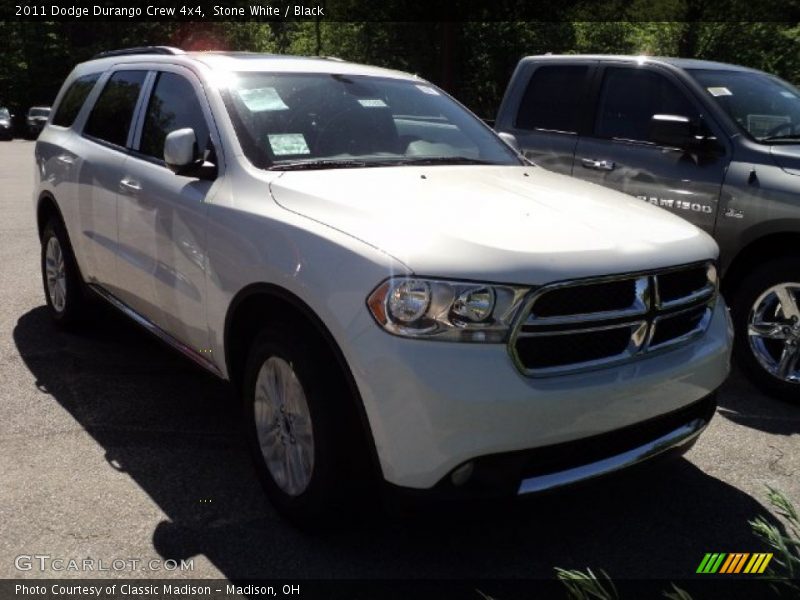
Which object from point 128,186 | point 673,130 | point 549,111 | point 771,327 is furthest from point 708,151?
point 128,186

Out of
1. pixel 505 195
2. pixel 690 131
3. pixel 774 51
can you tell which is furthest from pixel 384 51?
pixel 505 195

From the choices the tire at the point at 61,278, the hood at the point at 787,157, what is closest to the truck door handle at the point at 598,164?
the hood at the point at 787,157

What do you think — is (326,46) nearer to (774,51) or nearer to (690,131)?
(774,51)

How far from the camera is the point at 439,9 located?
1167 inches

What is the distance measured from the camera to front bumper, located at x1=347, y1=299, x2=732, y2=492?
8.49 ft

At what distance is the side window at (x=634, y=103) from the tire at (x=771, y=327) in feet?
3.99

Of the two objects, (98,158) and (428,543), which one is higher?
(98,158)

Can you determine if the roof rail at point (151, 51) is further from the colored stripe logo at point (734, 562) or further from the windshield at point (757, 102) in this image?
the colored stripe logo at point (734, 562)

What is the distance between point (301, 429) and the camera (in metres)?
3.06

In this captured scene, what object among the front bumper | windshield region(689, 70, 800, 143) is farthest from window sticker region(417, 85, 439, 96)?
the front bumper

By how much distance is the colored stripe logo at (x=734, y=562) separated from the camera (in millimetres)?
3055

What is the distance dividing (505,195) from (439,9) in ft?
92.0

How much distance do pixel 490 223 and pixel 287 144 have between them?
119cm

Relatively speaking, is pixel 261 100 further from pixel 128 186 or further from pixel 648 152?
pixel 648 152
